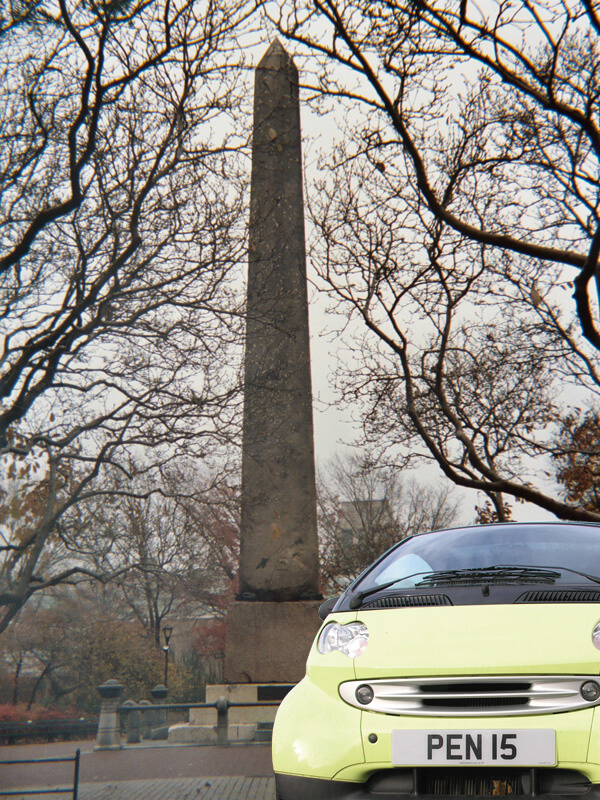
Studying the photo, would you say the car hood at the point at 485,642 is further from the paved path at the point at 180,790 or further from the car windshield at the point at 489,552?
the paved path at the point at 180,790

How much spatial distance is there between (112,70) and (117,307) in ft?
10.3

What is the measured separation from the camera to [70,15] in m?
11.3

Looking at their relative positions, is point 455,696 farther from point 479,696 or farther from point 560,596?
point 560,596

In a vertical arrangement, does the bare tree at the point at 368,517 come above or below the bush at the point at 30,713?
above

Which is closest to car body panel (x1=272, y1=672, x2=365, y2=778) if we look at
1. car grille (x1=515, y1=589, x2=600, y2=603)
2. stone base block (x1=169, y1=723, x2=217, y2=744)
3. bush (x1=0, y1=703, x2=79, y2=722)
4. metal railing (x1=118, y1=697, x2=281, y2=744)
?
car grille (x1=515, y1=589, x2=600, y2=603)

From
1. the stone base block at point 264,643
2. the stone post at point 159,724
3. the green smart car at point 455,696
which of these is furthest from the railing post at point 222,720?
the stone post at point 159,724

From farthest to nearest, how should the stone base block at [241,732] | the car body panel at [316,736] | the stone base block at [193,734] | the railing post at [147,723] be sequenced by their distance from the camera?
the railing post at [147,723]
the stone base block at [193,734]
the stone base block at [241,732]
the car body panel at [316,736]

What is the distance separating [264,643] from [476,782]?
38.7ft

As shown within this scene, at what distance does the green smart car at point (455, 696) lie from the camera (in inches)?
124

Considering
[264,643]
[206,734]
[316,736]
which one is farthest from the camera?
[206,734]

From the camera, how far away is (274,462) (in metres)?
14.8

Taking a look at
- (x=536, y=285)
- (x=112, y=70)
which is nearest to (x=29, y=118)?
(x=112, y=70)

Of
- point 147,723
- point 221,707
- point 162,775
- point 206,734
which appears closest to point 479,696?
point 162,775

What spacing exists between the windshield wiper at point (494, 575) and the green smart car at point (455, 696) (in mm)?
12
